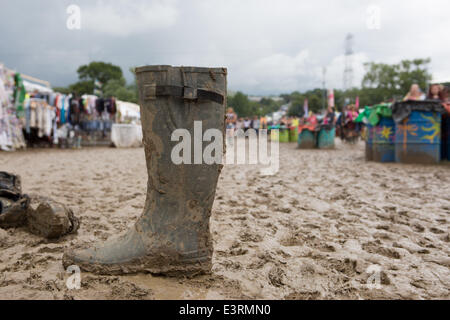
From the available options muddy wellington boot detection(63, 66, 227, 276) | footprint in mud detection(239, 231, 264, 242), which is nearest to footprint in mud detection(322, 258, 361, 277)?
footprint in mud detection(239, 231, 264, 242)

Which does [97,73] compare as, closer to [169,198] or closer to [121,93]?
[121,93]

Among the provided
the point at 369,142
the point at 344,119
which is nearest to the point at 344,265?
the point at 369,142

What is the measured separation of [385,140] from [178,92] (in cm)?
594

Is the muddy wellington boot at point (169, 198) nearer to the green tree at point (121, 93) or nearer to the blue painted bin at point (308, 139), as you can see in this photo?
the blue painted bin at point (308, 139)

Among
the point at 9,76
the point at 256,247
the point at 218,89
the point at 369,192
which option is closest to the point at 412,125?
the point at 369,192

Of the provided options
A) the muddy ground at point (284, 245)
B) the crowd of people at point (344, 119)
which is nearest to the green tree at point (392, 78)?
the crowd of people at point (344, 119)

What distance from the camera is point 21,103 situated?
8.66 m

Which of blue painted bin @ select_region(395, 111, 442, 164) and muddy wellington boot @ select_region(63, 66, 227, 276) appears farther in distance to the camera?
blue painted bin @ select_region(395, 111, 442, 164)

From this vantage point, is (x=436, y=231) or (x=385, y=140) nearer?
(x=436, y=231)

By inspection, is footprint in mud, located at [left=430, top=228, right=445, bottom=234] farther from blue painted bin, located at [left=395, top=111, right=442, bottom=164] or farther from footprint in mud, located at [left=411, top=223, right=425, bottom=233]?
blue painted bin, located at [left=395, top=111, right=442, bottom=164]

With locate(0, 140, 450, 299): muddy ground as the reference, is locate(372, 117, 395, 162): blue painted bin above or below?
above

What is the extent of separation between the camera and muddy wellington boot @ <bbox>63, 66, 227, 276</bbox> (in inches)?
51.6

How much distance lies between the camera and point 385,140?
20.3 feet

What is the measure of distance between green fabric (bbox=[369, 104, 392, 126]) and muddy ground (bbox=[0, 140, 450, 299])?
2558mm
